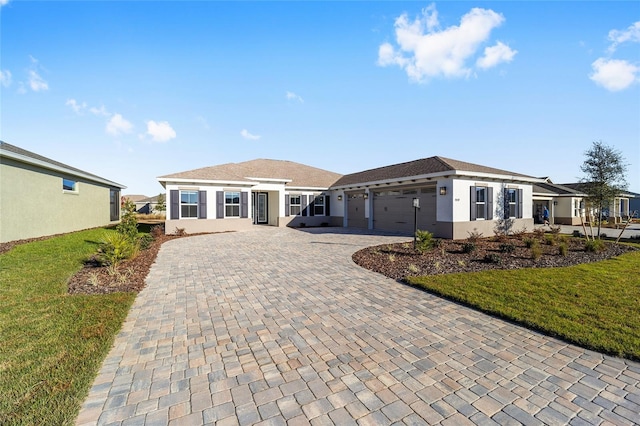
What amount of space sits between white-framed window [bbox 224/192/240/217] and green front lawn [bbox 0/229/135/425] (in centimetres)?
1071

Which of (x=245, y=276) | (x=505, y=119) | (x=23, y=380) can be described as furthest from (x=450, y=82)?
(x=23, y=380)

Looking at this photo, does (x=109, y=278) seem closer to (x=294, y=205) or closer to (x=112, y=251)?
(x=112, y=251)

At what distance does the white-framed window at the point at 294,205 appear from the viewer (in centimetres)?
2092

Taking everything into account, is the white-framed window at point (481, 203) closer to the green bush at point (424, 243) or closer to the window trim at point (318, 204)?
the green bush at point (424, 243)

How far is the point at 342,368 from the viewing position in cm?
301

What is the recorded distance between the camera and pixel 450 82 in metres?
10.7

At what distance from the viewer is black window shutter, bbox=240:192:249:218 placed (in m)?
17.9

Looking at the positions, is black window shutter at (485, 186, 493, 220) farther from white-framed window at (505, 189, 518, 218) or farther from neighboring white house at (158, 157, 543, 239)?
white-framed window at (505, 189, 518, 218)

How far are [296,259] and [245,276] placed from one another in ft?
7.39

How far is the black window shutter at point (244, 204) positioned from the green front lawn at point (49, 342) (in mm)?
11178

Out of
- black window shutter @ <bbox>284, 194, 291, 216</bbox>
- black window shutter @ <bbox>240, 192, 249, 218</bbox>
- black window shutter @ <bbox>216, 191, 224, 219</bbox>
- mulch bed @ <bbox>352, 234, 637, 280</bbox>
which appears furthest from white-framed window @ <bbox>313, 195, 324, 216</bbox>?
mulch bed @ <bbox>352, 234, 637, 280</bbox>

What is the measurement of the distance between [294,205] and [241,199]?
4.41 metres

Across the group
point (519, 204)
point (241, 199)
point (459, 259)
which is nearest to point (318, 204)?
point (241, 199)

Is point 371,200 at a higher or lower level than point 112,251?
higher
